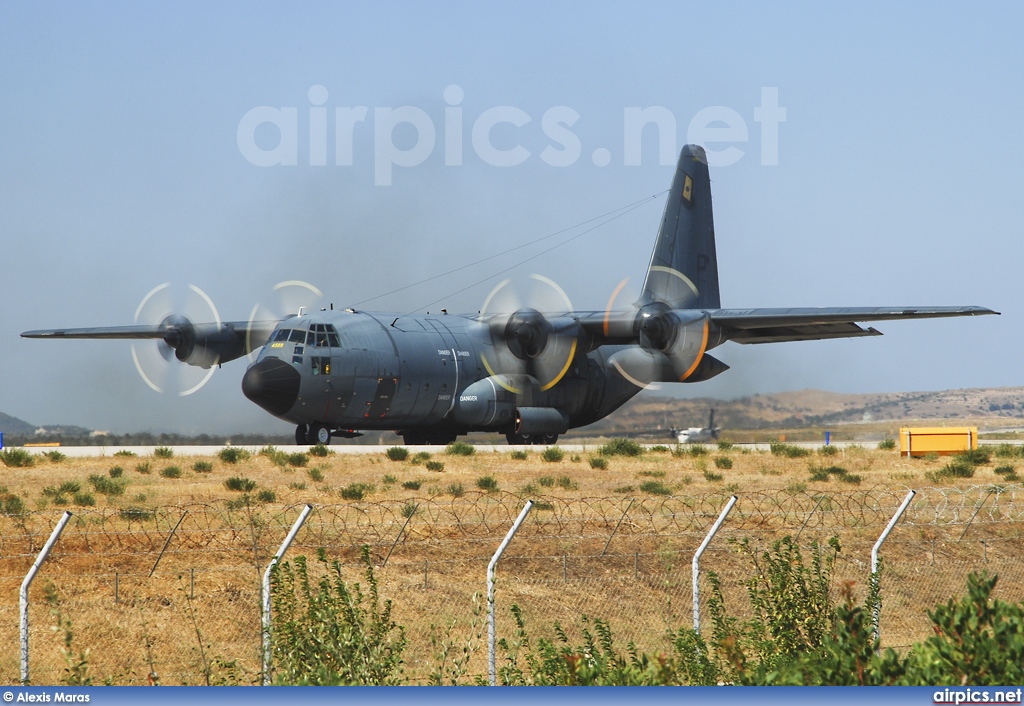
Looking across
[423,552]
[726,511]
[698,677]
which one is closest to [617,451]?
[423,552]

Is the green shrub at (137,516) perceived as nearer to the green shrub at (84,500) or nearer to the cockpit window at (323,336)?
the green shrub at (84,500)

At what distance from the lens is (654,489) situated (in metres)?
26.6

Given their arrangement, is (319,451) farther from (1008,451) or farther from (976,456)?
(1008,451)

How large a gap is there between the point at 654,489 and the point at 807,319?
1110 centimetres

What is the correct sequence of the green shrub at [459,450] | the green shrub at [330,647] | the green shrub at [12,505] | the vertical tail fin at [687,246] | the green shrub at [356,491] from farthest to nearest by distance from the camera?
the vertical tail fin at [687,246]
the green shrub at [459,450]
the green shrub at [356,491]
the green shrub at [12,505]
the green shrub at [330,647]

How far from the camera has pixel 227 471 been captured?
29641 millimetres

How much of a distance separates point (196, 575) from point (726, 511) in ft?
26.5

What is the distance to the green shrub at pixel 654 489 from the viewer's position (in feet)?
85.8

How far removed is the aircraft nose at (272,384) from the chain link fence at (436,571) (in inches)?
398

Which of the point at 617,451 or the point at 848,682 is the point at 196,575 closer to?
the point at 848,682

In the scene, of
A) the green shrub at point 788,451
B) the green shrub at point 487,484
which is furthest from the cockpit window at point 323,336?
the green shrub at point 788,451

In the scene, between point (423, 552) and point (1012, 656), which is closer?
point (1012, 656)

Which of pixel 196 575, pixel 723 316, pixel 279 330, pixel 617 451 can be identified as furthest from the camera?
pixel 617 451

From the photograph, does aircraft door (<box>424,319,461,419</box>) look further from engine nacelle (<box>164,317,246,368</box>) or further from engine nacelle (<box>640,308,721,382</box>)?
Answer: engine nacelle (<box>164,317,246,368</box>)
